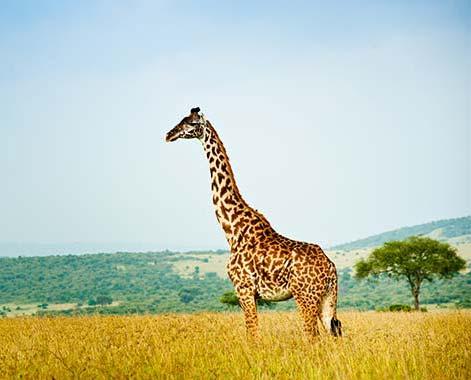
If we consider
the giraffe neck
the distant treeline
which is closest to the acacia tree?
the giraffe neck

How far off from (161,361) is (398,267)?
1841 inches

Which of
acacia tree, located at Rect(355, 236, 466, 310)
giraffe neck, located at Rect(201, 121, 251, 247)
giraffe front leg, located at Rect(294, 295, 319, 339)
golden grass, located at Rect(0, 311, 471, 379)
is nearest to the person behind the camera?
golden grass, located at Rect(0, 311, 471, 379)

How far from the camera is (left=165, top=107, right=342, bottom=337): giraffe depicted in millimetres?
10461

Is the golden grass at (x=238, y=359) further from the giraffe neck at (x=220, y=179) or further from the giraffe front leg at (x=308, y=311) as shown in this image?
the giraffe neck at (x=220, y=179)

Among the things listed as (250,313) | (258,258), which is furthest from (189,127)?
(250,313)

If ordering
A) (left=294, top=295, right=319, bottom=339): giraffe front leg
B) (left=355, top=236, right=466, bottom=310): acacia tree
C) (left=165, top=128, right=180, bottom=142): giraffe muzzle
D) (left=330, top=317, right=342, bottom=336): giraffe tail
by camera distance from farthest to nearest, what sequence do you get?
1. (left=355, top=236, right=466, bottom=310): acacia tree
2. (left=165, top=128, right=180, bottom=142): giraffe muzzle
3. (left=330, top=317, right=342, bottom=336): giraffe tail
4. (left=294, top=295, right=319, bottom=339): giraffe front leg

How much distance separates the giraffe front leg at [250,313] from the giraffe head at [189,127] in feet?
10.3

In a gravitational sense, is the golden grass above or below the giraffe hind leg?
below

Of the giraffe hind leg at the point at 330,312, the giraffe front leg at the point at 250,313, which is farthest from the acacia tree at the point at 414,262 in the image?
the giraffe front leg at the point at 250,313

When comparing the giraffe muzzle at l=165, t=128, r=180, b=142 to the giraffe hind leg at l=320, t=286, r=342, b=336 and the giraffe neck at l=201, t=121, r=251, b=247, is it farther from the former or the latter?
the giraffe hind leg at l=320, t=286, r=342, b=336

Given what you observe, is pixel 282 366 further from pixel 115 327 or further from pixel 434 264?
pixel 434 264

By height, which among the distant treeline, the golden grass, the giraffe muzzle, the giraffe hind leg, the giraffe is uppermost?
the giraffe muzzle

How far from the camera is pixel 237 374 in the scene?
7.87 meters

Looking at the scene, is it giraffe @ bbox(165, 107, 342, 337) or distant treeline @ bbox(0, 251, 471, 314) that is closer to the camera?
giraffe @ bbox(165, 107, 342, 337)
